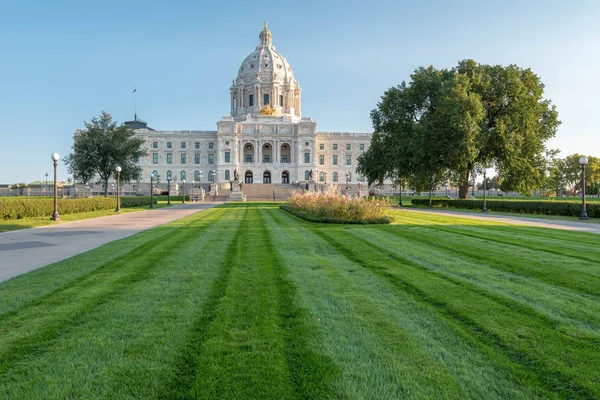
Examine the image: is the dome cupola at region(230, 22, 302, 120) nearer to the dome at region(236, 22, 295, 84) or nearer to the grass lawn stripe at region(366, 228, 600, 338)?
the dome at region(236, 22, 295, 84)

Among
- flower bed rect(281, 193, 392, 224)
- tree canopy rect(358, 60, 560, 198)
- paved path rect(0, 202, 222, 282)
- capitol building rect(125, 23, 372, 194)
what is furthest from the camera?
capitol building rect(125, 23, 372, 194)

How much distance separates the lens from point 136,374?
3.35 m

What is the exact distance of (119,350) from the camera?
12.5 ft

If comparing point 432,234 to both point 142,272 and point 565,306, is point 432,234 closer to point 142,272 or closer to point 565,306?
point 565,306

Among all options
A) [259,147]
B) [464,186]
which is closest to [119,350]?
[464,186]

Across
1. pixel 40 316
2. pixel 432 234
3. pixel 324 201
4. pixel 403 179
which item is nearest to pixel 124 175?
pixel 403 179

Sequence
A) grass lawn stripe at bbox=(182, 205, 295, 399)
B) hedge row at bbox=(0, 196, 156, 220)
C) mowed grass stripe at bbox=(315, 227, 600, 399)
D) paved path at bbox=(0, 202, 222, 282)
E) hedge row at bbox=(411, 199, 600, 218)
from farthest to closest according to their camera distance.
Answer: hedge row at bbox=(411, 199, 600, 218)
hedge row at bbox=(0, 196, 156, 220)
paved path at bbox=(0, 202, 222, 282)
mowed grass stripe at bbox=(315, 227, 600, 399)
grass lawn stripe at bbox=(182, 205, 295, 399)

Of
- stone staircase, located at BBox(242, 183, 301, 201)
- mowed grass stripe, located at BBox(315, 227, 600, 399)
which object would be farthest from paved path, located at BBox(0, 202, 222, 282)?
stone staircase, located at BBox(242, 183, 301, 201)

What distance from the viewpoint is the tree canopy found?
33438 millimetres

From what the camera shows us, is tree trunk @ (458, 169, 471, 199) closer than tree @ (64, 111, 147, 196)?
Yes

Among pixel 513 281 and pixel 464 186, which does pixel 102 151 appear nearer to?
pixel 464 186

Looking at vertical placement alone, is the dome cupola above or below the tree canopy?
above

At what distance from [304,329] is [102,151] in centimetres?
4632

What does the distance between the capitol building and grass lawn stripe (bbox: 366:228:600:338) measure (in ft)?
284
